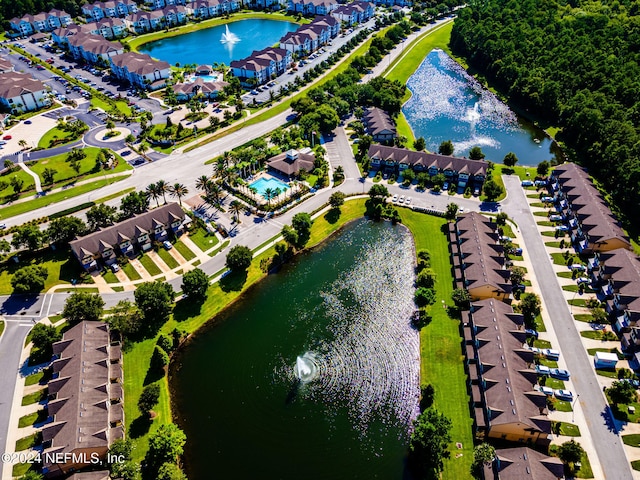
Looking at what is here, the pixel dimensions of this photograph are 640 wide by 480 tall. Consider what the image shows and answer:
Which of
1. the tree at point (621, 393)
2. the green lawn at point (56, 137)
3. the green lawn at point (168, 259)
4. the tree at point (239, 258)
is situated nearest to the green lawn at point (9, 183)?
the green lawn at point (56, 137)

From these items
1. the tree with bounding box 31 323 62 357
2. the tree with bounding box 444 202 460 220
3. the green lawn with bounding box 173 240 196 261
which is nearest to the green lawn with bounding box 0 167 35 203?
the green lawn with bounding box 173 240 196 261

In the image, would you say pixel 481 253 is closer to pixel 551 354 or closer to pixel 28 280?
pixel 551 354

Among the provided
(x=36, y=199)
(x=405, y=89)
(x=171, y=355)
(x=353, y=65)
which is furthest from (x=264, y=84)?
(x=171, y=355)

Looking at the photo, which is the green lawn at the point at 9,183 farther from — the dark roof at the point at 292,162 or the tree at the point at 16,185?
the dark roof at the point at 292,162

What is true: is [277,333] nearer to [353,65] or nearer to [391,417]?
[391,417]

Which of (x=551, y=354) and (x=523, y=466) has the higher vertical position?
(x=523, y=466)

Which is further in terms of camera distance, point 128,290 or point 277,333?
point 128,290

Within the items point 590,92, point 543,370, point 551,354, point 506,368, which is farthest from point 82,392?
point 590,92
